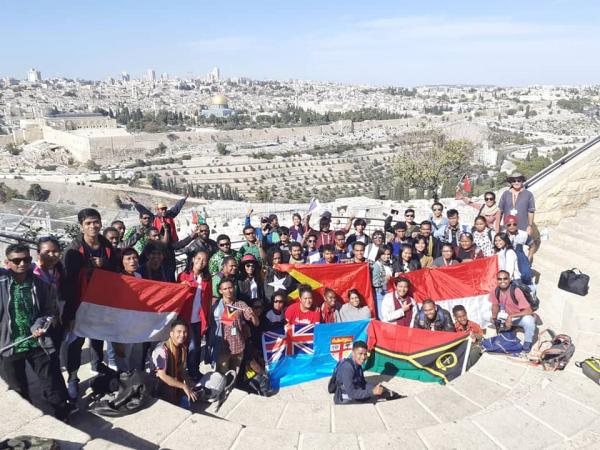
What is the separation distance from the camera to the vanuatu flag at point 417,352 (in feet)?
15.5

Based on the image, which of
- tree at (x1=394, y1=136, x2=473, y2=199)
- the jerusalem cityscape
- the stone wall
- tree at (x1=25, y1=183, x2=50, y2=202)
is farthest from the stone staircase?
tree at (x1=25, y1=183, x2=50, y2=202)

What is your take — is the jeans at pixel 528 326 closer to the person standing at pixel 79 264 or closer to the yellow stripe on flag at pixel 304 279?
the yellow stripe on flag at pixel 304 279

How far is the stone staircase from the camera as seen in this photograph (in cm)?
340

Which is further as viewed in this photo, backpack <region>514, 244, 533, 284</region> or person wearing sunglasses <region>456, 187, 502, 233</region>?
person wearing sunglasses <region>456, 187, 502, 233</region>

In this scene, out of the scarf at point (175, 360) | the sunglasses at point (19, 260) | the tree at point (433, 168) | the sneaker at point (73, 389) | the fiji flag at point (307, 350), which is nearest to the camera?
the sunglasses at point (19, 260)

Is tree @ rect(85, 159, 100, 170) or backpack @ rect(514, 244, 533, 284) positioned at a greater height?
backpack @ rect(514, 244, 533, 284)

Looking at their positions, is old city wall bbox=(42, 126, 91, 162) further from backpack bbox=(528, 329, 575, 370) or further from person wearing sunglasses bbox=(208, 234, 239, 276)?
backpack bbox=(528, 329, 575, 370)

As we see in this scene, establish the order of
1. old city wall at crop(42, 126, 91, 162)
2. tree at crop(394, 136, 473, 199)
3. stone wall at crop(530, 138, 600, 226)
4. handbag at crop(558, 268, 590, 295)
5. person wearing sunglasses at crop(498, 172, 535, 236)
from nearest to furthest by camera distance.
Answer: handbag at crop(558, 268, 590, 295)
person wearing sunglasses at crop(498, 172, 535, 236)
stone wall at crop(530, 138, 600, 226)
tree at crop(394, 136, 473, 199)
old city wall at crop(42, 126, 91, 162)

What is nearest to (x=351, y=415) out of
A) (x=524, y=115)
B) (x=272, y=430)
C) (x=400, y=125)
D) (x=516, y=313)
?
(x=272, y=430)

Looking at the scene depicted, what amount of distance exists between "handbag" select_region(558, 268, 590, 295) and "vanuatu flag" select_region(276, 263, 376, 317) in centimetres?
264

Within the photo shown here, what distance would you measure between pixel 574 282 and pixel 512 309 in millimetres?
1637

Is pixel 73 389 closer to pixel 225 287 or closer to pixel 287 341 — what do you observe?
pixel 225 287

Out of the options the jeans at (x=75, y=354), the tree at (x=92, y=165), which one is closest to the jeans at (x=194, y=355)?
the jeans at (x=75, y=354)

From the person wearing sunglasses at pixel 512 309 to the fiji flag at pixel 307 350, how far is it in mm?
1467
